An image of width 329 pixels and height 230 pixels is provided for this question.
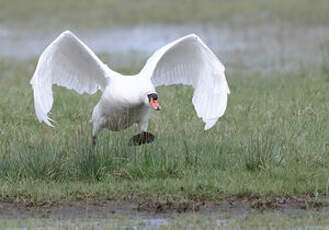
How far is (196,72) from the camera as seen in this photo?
10062mm

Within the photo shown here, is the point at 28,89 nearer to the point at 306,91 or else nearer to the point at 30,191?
the point at 306,91

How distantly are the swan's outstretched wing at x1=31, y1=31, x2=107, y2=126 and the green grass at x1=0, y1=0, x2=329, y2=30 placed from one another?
11262 mm

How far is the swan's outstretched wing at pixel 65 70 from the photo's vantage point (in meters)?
8.80

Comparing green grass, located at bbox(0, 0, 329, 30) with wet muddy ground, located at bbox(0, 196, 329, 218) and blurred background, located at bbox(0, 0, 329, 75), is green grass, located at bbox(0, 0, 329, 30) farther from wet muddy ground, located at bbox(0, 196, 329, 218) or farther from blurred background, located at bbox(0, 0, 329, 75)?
wet muddy ground, located at bbox(0, 196, 329, 218)

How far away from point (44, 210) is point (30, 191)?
405 mm

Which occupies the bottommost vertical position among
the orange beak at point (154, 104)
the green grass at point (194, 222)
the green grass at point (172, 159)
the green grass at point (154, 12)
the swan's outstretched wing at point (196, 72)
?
the green grass at point (194, 222)

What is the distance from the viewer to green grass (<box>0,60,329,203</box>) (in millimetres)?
8383

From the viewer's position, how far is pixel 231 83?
13.7 metres

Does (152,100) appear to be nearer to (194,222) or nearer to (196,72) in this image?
(196,72)

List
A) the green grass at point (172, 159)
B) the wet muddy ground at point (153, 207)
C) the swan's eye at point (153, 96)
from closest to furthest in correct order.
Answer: the wet muddy ground at point (153, 207)
the green grass at point (172, 159)
the swan's eye at point (153, 96)

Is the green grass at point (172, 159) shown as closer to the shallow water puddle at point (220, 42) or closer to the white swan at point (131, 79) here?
the white swan at point (131, 79)

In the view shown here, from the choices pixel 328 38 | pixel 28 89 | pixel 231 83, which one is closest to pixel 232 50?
pixel 328 38

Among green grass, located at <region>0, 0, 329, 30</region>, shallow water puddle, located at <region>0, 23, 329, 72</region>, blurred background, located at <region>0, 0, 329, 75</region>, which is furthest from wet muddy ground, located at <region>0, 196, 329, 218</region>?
green grass, located at <region>0, 0, 329, 30</region>

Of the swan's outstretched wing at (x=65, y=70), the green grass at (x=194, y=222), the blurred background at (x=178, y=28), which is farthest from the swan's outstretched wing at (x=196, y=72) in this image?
the blurred background at (x=178, y=28)
